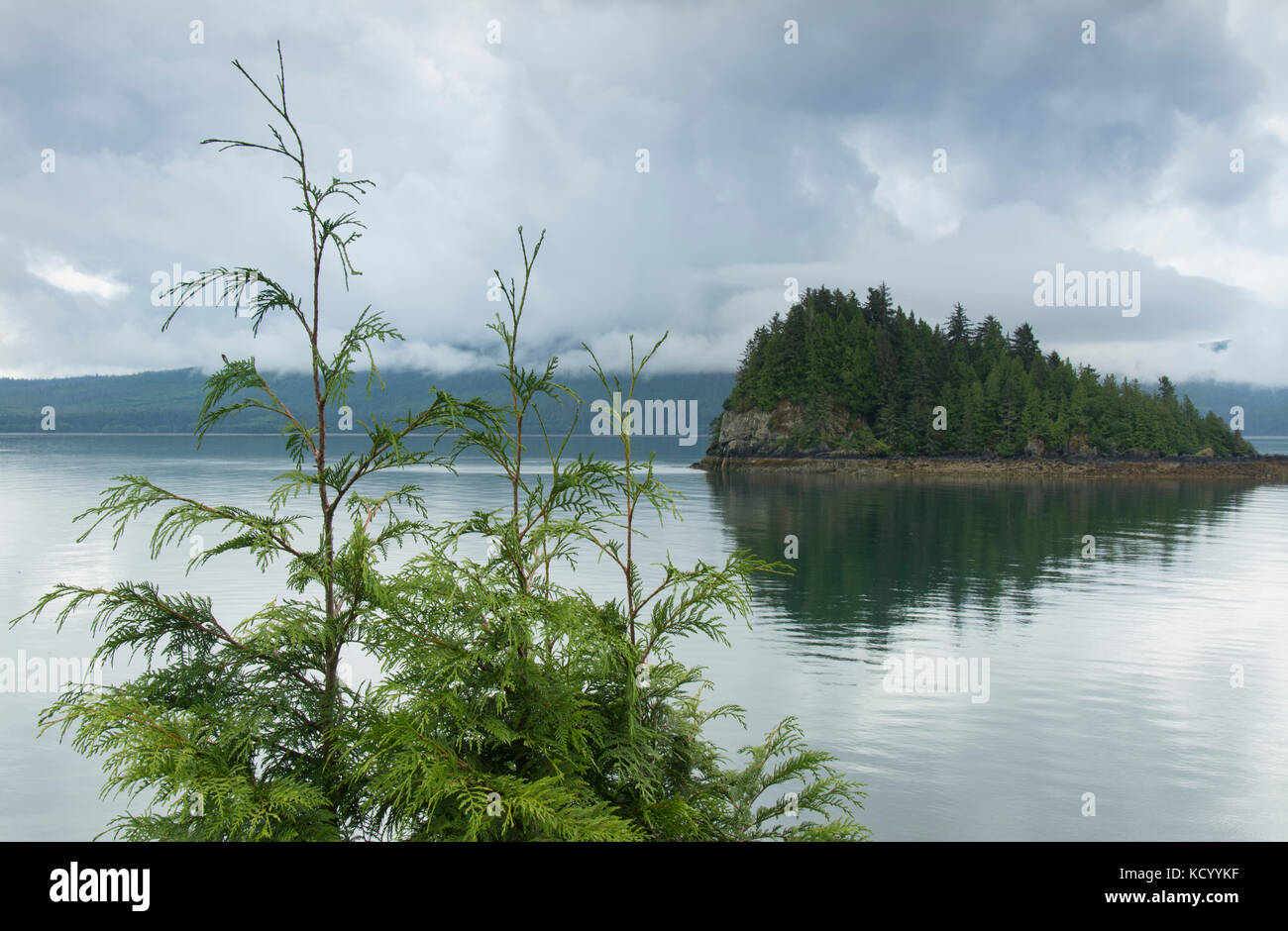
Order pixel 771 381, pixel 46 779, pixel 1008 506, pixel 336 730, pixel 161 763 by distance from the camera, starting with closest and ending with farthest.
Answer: pixel 161 763 → pixel 336 730 → pixel 46 779 → pixel 1008 506 → pixel 771 381

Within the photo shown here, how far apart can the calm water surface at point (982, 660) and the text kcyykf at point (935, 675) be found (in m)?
0.18

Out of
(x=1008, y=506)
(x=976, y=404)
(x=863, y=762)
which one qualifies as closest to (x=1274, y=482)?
(x=976, y=404)

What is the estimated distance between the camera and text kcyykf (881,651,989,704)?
2198 centimetres

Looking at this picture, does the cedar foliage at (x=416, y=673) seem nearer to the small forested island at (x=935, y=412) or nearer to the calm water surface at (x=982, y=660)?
the calm water surface at (x=982, y=660)

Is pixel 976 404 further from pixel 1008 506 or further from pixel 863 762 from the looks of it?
pixel 863 762

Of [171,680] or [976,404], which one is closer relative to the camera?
[171,680]

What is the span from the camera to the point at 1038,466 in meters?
121

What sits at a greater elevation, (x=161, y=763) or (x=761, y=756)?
(x=161, y=763)
